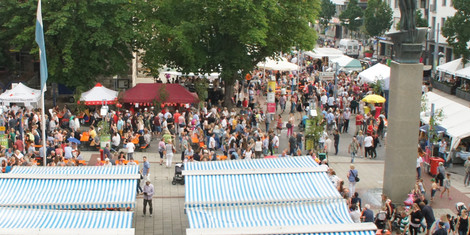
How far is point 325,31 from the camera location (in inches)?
4181

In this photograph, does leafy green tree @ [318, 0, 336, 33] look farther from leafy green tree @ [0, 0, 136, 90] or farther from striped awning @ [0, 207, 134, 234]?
striped awning @ [0, 207, 134, 234]

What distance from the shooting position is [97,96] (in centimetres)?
3569

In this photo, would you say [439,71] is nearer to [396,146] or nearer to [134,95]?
[134,95]

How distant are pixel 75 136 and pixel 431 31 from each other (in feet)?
150

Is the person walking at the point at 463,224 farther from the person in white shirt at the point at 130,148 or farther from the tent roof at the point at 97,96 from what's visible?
the tent roof at the point at 97,96

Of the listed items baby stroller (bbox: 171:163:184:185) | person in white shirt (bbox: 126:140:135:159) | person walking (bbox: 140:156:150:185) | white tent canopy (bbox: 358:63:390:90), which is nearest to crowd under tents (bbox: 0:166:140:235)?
person walking (bbox: 140:156:150:185)

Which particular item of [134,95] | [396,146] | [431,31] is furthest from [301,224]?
[431,31]

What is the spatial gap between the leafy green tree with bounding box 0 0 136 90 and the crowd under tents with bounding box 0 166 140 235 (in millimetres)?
15912

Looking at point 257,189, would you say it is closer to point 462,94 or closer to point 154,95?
point 154,95

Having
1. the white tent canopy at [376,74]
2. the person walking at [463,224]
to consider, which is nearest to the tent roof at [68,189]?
the person walking at [463,224]

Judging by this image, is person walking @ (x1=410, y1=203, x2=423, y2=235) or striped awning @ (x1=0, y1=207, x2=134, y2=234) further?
person walking @ (x1=410, y1=203, x2=423, y2=235)

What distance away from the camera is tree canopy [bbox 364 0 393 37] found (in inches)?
2862

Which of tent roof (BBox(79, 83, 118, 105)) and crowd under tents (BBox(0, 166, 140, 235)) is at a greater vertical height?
tent roof (BBox(79, 83, 118, 105))

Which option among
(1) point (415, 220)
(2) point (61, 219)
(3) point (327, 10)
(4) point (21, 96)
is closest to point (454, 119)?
(1) point (415, 220)
